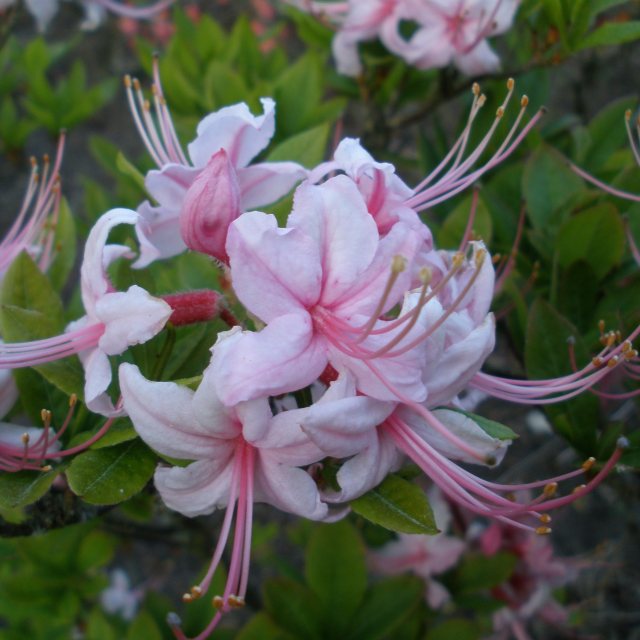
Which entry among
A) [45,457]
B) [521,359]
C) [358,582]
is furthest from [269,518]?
[45,457]

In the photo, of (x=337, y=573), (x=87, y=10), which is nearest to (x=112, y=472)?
(x=337, y=573)

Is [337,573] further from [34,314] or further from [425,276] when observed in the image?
[425,276]

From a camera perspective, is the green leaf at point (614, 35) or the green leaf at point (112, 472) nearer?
the green leaf at point (112, 472)

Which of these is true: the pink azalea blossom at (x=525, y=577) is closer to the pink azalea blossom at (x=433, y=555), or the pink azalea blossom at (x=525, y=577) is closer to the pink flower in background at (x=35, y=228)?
the pink azalea blossom at (x=433, y=555)

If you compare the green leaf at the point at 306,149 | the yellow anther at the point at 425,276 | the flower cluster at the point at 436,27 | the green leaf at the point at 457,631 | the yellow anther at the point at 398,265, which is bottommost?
the green leaf at the point at 457,631

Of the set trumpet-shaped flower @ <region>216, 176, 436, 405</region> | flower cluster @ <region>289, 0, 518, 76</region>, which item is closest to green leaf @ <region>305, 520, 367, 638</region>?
trumpet-shaped flower @ <region>216, 176, 436, 405</region>

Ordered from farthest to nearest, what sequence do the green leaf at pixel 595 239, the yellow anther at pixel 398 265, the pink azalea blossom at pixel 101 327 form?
the green leaf at pixel 595 239 < the pink azalea blossom at pixel 101 327 < the yellow anther at pixel 398 265

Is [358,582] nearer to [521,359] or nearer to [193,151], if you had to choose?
[521,359]

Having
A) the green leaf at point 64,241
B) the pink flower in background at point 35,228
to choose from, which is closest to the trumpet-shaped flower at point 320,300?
the pink flower in background at point 35,228
